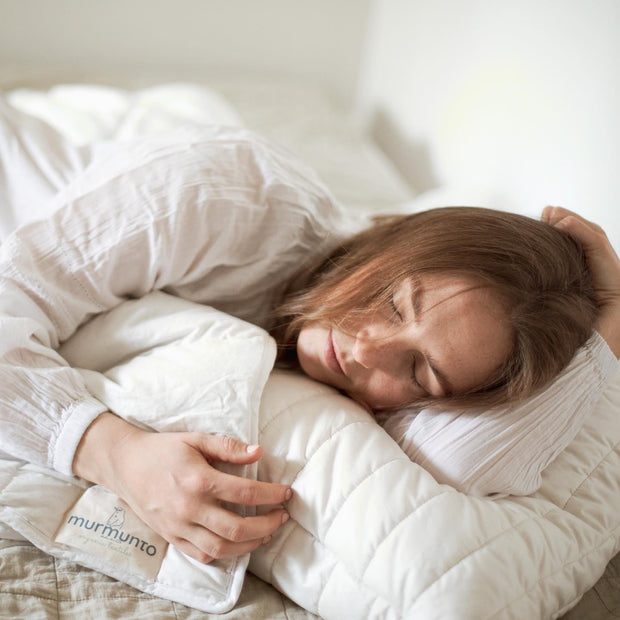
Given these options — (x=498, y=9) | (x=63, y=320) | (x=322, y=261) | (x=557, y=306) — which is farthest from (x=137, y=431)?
(x=498, y=9)

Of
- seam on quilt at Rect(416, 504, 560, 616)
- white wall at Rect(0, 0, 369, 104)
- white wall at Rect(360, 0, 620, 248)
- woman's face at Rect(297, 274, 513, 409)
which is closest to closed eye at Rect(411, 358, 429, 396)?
woman's face at Rect(297, 274, 513, 409)

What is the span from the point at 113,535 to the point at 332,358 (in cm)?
34

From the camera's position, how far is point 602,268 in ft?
2.94

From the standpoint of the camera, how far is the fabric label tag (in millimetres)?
733

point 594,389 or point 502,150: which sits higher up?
point 502,150

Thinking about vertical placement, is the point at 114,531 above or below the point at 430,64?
below

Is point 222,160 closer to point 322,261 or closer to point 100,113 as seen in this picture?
point 322,261

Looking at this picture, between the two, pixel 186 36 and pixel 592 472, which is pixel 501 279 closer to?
pixel 592 472

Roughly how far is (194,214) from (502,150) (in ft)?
2.91

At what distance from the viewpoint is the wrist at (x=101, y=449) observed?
77cm

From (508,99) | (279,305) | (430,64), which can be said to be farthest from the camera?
(430,64)

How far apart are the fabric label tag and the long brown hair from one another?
346 mm

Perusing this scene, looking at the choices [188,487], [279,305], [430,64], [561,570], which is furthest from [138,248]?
[430,64]

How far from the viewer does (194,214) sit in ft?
2.98
